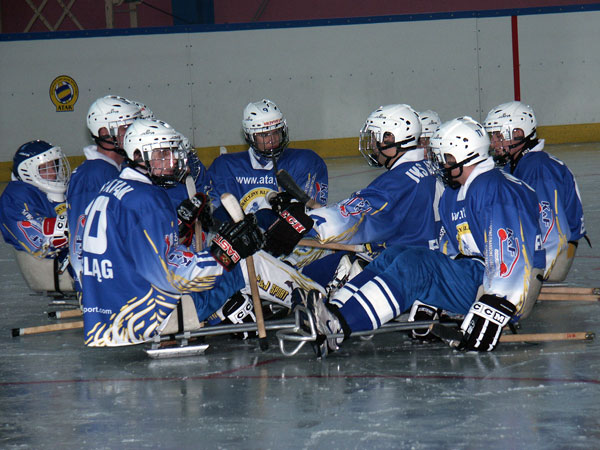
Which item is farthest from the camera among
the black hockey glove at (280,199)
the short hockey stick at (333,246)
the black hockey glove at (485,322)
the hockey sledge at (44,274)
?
the hockey sledge at (44,274)

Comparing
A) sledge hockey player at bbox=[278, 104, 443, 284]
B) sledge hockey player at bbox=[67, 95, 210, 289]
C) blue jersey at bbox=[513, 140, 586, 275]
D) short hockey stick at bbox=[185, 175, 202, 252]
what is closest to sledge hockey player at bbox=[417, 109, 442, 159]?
blue jersey at bbox=[513, 140, 586, 275]

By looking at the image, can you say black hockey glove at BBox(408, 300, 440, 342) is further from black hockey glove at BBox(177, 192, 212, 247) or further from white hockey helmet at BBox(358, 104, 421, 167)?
black hockey glove at BBox(177, 192, 212, 247)

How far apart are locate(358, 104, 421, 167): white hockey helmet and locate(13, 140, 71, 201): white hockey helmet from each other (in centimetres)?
231

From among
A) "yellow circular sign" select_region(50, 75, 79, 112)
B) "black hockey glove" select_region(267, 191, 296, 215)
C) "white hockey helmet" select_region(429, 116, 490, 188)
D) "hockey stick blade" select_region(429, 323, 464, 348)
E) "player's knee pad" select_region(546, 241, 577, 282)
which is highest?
"yellow circular sign" select_region(50, 75, 79, 112)

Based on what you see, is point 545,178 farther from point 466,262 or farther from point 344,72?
point 344,72

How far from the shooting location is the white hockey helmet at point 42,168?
6.48 meters

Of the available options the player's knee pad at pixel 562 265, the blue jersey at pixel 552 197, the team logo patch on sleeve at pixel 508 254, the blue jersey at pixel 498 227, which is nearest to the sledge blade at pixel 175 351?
the blue jersey at pixel 498 227

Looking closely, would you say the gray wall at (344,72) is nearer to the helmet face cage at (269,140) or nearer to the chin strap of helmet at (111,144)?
the helmet face cage at (269,140)

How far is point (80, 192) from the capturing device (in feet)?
18.7

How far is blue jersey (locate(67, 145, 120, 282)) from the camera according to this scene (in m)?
5.61

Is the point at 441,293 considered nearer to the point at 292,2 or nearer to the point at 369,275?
the point at 369,275

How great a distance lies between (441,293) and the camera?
476 centimetres

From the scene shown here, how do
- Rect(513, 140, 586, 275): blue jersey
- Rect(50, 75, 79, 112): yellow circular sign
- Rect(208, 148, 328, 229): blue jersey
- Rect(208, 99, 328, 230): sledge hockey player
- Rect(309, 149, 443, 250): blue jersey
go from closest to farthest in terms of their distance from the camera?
Rect(309, 149, 443, 250): blue jersey < Rect(513, 140, 586, 275): blue jersey < Rect(208, 99, 328, 230): sledge hockey player < Rect(208, 148, 328, 229): blue jersey < Rect(50, 75, 79, 112): yellow circular sign

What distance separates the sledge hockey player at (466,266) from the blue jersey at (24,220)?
2.41m
